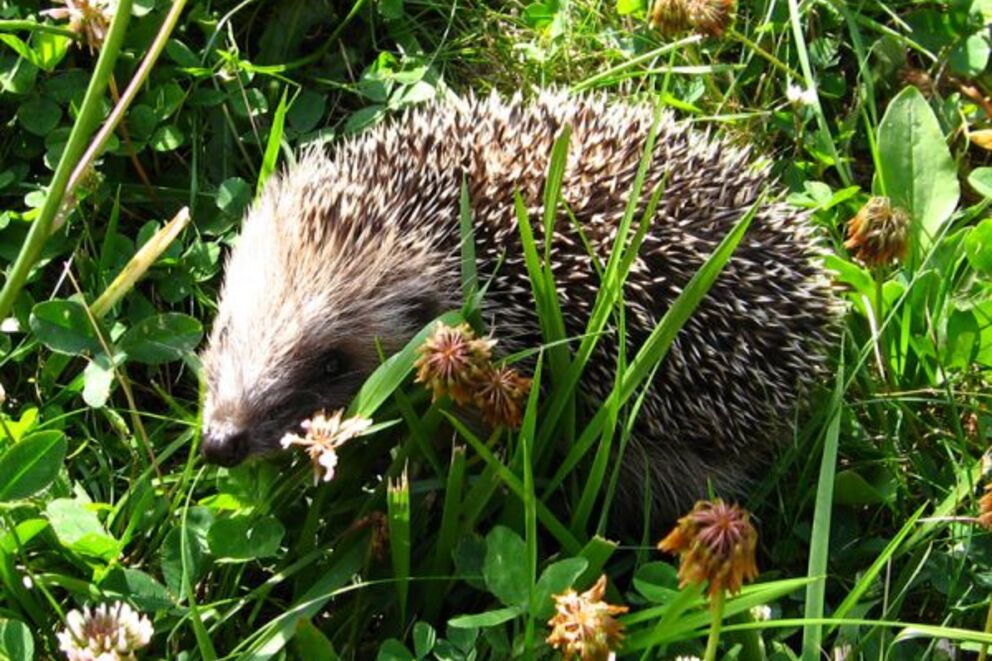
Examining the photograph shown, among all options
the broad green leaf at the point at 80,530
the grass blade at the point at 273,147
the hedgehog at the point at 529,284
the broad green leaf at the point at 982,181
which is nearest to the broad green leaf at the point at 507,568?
the hedgehog at the point at 529,284

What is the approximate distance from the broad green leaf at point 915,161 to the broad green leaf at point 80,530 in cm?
237

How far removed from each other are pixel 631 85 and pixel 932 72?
3.44 ft

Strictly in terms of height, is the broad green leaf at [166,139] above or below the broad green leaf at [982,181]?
above

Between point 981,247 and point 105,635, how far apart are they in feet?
8.32

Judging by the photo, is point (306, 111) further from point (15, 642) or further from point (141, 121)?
point (15, 642)

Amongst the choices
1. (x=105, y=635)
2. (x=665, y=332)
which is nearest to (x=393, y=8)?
(x=665, y=332)

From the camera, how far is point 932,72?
472 centimetres

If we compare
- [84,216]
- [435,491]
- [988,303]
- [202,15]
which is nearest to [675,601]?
[435,491]

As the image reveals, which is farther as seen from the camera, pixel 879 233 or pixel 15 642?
pixel 879 233

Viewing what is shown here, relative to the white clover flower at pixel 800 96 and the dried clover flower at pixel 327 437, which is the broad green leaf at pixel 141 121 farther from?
the white clover flower at pixel 800 96

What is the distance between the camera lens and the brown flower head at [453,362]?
261cm

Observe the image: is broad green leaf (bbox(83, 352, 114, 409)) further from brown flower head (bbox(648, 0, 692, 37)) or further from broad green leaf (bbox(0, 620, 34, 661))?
brown flower head (bbox(648, 0, 692, 37))

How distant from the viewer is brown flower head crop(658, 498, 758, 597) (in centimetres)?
215

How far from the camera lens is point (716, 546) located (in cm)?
216
